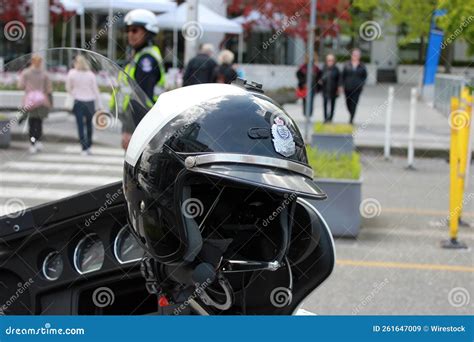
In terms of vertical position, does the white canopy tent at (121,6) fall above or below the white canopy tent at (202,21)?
above

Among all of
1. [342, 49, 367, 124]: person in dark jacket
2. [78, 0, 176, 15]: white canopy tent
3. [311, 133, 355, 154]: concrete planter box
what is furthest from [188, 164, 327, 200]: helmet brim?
[78, 0, 176, 15]: white canopy tent

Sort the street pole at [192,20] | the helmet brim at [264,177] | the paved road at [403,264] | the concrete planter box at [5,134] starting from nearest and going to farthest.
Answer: the helmet brim at [264,177] → the concrete planter box at [5,134] → the paved road at [403,264] → the street pole at [192,20]

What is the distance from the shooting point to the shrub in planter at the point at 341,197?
775 cm

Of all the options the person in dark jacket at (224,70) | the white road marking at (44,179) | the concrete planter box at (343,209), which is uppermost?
the white road marking at (44,179)

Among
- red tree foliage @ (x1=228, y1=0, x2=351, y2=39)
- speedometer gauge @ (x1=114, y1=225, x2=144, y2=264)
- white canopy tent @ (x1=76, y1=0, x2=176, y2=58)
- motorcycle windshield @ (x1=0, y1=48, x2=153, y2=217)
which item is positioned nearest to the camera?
speedometer gauge @ (x1=114, y1=225, x2=144, y2=264)

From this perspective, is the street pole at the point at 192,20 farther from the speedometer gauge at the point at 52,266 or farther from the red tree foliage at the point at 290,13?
the speedometer gauge at the point at 52,266

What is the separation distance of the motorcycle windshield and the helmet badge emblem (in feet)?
2.28

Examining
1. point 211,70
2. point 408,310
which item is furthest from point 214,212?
point 211,70

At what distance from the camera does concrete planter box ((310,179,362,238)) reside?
7.74 metres

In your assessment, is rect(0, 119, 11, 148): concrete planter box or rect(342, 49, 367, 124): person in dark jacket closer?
rect(0, 119, 11, 148): concrete planter box

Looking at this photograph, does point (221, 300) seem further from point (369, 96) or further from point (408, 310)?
point (369, 96)

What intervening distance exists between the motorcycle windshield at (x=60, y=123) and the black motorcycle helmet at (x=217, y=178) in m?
0.54

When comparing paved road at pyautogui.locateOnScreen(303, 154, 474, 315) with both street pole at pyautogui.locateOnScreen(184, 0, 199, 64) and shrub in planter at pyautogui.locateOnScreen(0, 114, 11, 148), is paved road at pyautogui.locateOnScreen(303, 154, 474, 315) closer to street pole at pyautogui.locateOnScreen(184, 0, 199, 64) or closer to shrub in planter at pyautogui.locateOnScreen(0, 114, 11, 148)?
shrub in planter at pyautogui.locateOnScreen(0, 114, 11, 148)

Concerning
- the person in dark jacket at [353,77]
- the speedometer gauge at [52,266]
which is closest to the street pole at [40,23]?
the person in dark jacket at [353,77]
